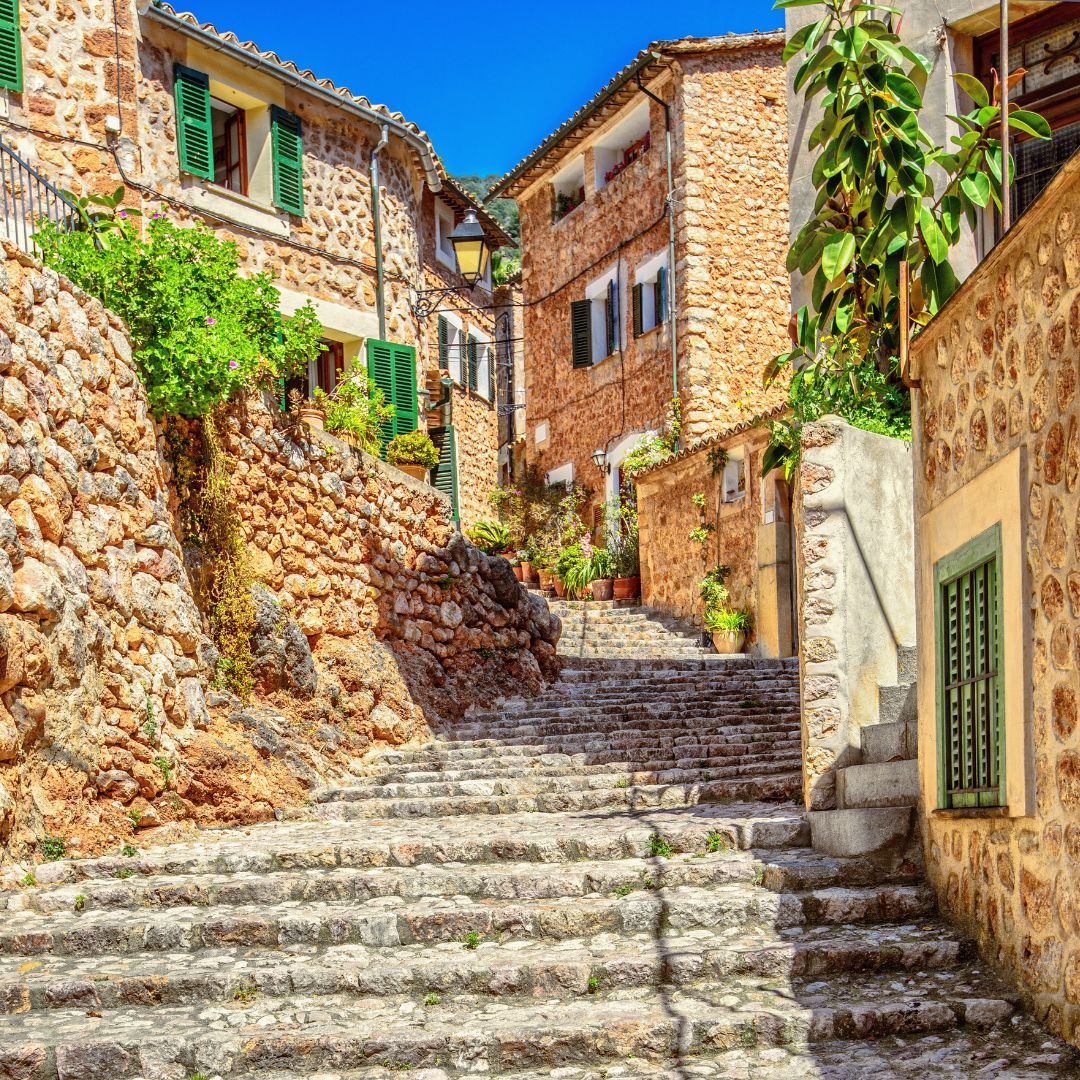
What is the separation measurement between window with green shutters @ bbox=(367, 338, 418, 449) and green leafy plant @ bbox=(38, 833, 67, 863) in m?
9.39

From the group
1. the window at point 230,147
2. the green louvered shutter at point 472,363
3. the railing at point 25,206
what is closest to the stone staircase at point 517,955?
the railing at point 25,206

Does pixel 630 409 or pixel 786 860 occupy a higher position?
pixel 630 409

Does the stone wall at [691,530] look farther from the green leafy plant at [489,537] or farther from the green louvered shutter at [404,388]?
the green louvered shutter at [404,388]

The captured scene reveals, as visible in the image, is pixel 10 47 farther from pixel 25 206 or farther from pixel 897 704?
pixel 897 704

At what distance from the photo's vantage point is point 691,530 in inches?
695

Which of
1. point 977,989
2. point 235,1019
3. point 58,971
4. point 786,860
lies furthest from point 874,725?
point 58,971

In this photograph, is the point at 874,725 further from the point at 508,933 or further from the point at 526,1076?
the point at 526,1076

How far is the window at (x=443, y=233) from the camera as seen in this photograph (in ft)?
65.0

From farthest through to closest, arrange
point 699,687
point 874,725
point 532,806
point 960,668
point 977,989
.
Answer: point 699,687 → point 532,806 → point 874,725 → point 960,668 → point 977,989

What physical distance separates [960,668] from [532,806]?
3897mm

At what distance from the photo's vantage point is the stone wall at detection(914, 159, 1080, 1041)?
451 cm

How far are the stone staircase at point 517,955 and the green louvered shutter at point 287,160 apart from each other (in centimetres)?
899

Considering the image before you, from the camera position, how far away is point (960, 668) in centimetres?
574

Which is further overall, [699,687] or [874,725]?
[699,687]
